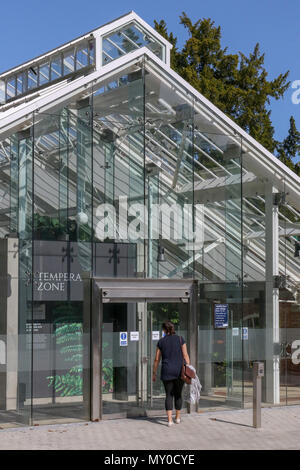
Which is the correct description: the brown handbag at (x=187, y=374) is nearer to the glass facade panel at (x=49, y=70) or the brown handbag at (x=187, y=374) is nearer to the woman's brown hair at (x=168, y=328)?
the woman's brown hair at (x=168, y=328)

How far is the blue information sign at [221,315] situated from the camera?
16.5 metres

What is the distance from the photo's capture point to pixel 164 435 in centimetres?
1311

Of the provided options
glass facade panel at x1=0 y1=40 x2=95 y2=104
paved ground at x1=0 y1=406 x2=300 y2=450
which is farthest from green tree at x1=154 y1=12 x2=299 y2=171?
paved ground at x1=0 y1=406 x2=300 y2=450

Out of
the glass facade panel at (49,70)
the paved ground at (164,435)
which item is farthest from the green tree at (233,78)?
the paved ground at (164,435)

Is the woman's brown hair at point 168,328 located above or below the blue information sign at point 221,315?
below

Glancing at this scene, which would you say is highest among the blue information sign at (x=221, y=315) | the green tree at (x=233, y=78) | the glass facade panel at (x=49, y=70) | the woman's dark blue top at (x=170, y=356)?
the green tree at (x=233, y=78)

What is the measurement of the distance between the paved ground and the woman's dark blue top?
31.8 inches

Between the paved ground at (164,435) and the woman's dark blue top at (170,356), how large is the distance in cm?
81

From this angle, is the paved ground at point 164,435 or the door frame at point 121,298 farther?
the door frame at point 121,298

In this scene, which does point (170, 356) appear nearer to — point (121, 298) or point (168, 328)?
point (168, 328)

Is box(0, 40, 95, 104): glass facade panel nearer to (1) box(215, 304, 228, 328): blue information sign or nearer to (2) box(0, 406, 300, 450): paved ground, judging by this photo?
(1) box(215, 304, 228, 328): blue information sign

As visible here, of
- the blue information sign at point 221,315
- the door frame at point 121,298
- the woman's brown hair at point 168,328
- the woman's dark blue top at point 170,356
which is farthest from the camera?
the blue information sign at point 221,315

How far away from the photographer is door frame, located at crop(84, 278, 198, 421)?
14664 mm
